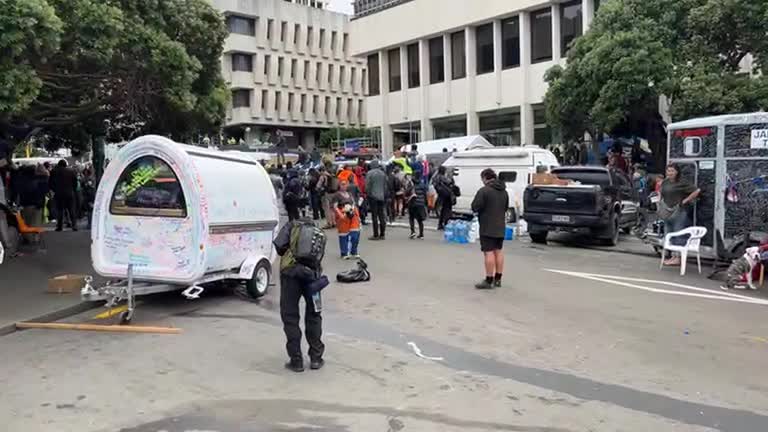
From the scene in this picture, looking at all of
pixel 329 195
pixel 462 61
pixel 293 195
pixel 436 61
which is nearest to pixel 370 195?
pixel 293 195

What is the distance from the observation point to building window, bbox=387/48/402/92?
153 feet

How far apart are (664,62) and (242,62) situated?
52595mm

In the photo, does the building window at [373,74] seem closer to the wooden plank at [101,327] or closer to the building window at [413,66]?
the building window at [413,66]

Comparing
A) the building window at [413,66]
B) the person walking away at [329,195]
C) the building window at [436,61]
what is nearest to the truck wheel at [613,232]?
the person walking away at [329,195]

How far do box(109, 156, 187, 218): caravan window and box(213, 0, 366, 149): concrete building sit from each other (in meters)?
54.6

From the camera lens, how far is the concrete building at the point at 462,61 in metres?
36.9

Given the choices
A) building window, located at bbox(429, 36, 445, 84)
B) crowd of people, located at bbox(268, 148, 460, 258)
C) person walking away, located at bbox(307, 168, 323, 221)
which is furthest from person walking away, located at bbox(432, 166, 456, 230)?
building window, located at bbox(429, 36, 445, 84)

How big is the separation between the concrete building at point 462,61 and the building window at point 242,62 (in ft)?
69.9

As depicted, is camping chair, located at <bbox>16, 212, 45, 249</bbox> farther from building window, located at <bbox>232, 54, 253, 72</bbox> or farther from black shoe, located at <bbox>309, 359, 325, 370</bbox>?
building window, located at <bbox>232, 54, 253, 72</bbox>

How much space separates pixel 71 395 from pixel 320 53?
71287 mm

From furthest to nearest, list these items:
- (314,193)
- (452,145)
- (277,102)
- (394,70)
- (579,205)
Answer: (277,102)
(394,70)
(452,145)
(314,193)
(579,205)

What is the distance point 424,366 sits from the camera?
269 inches

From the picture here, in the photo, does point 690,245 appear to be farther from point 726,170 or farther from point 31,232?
point 31,232

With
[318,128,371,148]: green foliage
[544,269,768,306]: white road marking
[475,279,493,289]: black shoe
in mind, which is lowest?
[544,269,768,306]: white road marking
